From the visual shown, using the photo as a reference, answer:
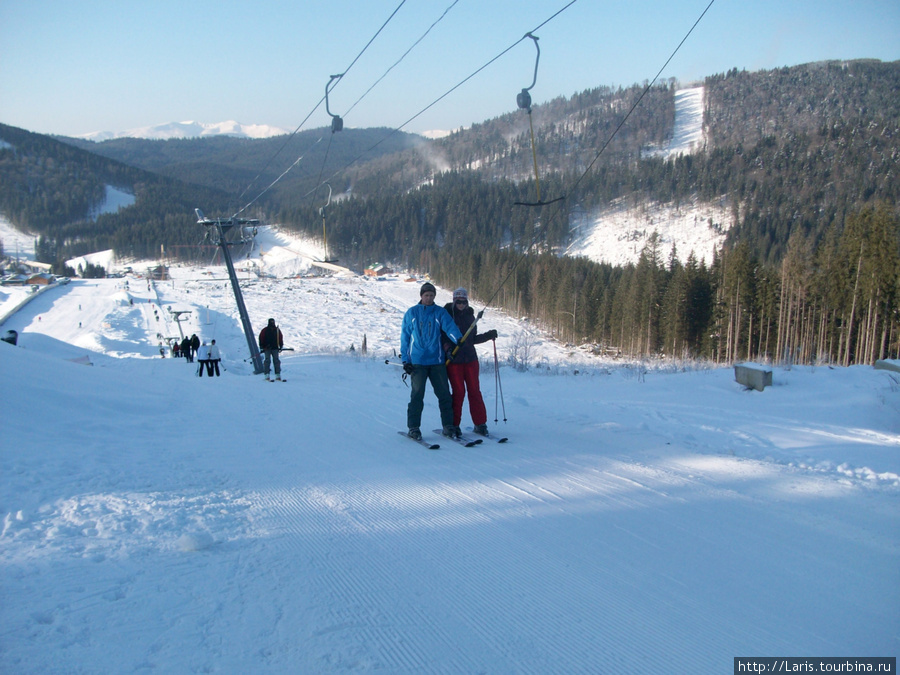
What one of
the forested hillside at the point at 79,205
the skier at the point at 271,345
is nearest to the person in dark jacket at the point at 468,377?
the skier at the point at 271,345

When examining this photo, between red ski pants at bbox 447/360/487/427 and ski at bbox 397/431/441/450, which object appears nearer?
ski at bbox 397/431/441/450

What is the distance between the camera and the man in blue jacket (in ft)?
22.7

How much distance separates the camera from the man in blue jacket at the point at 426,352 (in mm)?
6926

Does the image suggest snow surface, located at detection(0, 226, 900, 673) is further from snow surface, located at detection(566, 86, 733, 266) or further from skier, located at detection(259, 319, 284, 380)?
snow surface, located at detection(566, 86, 733, 266)

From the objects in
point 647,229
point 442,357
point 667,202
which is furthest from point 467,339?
point 667,202

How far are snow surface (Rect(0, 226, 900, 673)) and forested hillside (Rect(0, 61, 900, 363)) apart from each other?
5.07 meters

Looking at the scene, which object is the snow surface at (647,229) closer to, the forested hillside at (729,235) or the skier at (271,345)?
the forested hillside at (729,235)

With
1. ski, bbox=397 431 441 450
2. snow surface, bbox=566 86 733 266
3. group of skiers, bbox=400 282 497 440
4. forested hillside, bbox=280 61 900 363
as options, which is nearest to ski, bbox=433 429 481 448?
group of skiers, bbox=400 282 497 440

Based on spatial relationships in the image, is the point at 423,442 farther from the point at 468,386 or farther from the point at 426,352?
the point at 426,352

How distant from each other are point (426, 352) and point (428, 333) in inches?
9.9

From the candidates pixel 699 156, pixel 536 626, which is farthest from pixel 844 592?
pixel 699 156

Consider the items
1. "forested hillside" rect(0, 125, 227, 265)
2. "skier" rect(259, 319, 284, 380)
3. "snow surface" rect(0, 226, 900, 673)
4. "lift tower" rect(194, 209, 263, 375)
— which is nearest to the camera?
"snow surface" rect(0, 226, 900, 673)

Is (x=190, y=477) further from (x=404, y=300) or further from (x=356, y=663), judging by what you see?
(x=404, y=300)

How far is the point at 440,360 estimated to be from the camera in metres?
6.95
